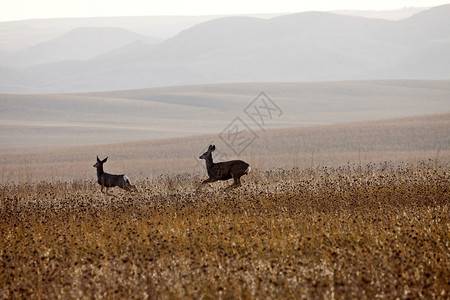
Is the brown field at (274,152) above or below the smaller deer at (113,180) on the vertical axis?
below

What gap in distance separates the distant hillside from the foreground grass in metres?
42.9

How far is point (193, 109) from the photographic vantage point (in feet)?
281

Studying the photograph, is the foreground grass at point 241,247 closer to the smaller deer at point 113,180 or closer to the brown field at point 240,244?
the brown field at point 240,244

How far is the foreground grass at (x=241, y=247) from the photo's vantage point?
6293 mm

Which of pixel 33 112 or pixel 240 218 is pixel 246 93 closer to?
pixel 33 112

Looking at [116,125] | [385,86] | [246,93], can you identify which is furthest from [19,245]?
[385,86]

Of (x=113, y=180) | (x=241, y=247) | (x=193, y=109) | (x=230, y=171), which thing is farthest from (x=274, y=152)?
(x=193, y=109)

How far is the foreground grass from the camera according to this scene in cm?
629

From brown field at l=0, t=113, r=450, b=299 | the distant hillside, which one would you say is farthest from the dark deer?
the distant hillside

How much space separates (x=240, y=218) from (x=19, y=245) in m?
3.27

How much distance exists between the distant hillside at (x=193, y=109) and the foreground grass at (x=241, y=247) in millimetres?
42942

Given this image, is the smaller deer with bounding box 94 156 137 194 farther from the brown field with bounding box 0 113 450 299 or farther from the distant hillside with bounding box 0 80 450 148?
the distant hillside with bounding box 0 80 450 148

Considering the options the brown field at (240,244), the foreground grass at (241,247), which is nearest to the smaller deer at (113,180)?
the brown field at (240,244)

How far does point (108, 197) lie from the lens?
1509cm
